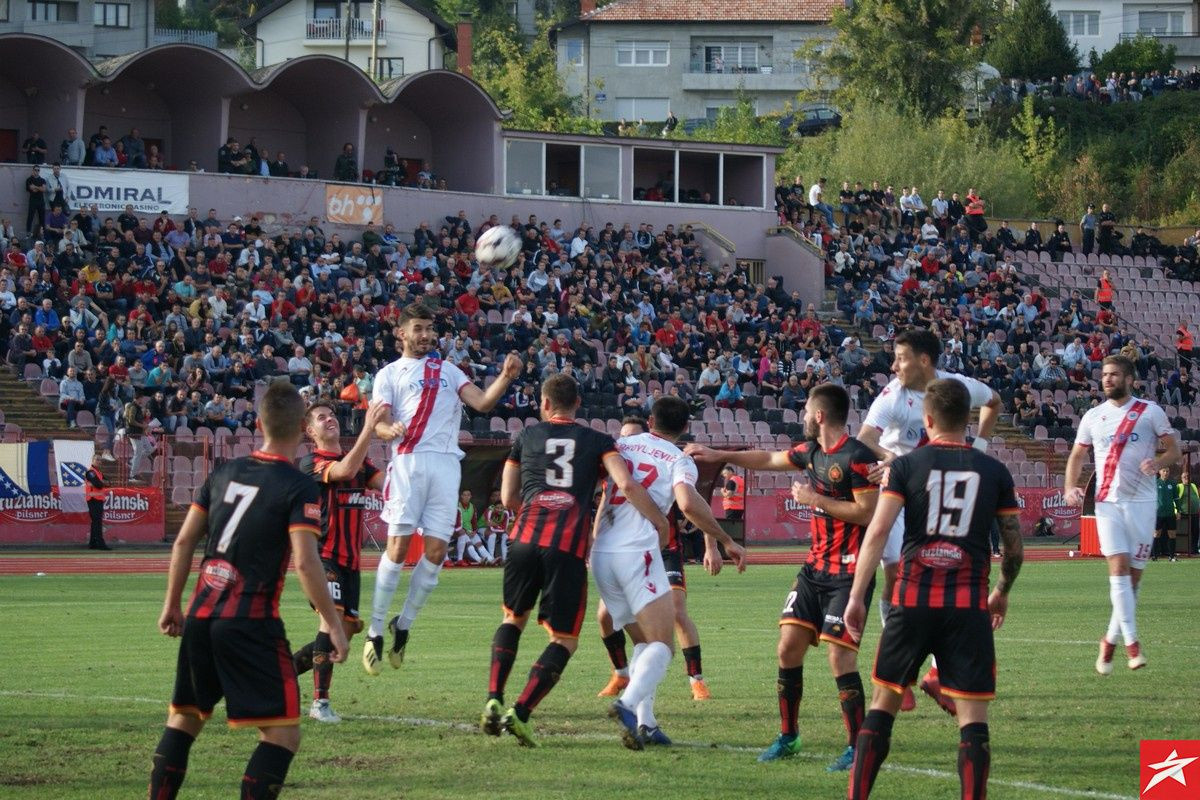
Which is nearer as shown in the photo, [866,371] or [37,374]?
[37,374]

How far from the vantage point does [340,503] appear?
10.9 metres

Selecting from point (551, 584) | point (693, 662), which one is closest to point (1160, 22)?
point (693, 662)

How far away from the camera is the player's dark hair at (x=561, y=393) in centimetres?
990

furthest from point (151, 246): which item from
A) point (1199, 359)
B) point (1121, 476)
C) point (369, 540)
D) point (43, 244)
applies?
point (1199, 359)

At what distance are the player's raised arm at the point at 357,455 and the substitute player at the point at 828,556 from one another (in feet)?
7.71

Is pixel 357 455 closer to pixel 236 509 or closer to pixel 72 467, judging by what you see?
pixel 236 509

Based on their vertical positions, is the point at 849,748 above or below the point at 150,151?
below

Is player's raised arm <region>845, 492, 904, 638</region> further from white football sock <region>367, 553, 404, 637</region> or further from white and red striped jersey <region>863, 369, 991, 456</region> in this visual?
white football sock <region>367, 553, 404, 637</region>

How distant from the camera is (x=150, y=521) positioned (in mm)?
30391

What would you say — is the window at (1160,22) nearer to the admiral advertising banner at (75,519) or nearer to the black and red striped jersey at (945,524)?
the admiral advertising banner at (75,519)

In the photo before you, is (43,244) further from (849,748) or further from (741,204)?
(849,748)

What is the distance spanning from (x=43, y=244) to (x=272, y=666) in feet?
92.7

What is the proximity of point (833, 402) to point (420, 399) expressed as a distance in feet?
11.4

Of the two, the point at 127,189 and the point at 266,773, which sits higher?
the point at 127,189
